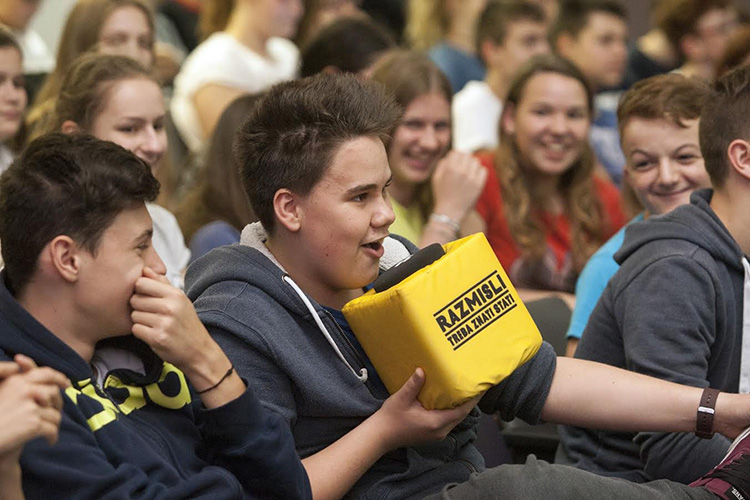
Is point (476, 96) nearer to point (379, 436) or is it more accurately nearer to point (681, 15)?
point (681, 15)

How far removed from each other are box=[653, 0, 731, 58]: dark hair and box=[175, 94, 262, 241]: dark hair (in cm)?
336

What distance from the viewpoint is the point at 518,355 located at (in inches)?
81.1

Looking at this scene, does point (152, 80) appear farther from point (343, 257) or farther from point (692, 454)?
point (692, 454)

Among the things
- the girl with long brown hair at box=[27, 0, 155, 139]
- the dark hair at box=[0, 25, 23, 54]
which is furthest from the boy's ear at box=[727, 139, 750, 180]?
the girl with long brown hair at box=[27, 0, 155, 139]

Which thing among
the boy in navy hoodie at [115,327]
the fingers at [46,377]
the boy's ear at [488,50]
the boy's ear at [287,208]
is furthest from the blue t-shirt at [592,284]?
the boy's ear at [488,50]

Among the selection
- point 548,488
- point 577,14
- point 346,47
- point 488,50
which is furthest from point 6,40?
point 577,14

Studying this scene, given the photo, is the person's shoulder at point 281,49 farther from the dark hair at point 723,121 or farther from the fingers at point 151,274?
the fingers at point 151,274

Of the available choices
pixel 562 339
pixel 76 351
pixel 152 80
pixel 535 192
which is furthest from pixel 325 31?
pixel 76 351

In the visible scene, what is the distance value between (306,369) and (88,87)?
1365mm

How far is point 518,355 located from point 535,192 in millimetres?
2182

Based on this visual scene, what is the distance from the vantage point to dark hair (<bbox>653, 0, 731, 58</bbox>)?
6.06 metres

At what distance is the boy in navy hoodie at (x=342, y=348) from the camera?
6.58ft

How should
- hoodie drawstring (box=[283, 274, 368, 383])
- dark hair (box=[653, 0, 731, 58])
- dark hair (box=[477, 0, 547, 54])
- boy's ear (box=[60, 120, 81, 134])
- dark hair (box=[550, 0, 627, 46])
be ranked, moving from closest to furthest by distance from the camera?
hoodie drawstring (box=[283, 274, 368, 383]), boy's ear (box=[60, 120, 81, 134]), dark hair (box=[477, 0, 547, 54]), dark hair (box=[550, 0, 627, 46]), dark hair (box=[653, 0, 731, 58])

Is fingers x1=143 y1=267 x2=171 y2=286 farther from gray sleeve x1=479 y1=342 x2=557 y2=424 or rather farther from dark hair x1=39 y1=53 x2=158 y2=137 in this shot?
dark hair x1=39 y1=53 x2=158 y2=137
